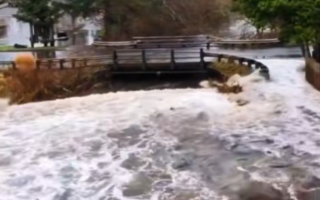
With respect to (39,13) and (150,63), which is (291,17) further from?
(39,13)

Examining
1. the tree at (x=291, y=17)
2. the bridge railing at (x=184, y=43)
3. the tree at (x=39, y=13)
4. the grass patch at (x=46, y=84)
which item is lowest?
the grass patch at (x=46, y=84)

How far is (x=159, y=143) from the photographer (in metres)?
11.8

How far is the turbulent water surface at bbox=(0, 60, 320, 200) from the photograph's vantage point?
9.45 metres

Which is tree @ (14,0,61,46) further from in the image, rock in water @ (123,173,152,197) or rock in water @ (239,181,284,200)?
rock in water @ (239,181,284,200)

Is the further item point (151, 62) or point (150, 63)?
point (151, 62)

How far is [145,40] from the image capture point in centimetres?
2783

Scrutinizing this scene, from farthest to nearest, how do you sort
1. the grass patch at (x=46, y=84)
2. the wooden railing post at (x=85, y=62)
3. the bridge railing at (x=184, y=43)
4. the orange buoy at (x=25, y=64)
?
the bridge railing at (x=184, y=43) < the wooden railing post at (x=85, y=62) < the orange buoy at (x=25, y=64) < the grass patch at (x=46, y=84)

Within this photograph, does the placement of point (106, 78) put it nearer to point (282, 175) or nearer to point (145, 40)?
point (145, 40)

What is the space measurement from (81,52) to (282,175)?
18077 millimetres

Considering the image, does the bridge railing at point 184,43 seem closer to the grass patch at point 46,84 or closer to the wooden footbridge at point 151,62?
the wooden footbridge at point 151,62

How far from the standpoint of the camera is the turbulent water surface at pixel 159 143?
9.45m

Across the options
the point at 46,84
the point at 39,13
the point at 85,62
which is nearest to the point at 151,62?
the point at 85,62

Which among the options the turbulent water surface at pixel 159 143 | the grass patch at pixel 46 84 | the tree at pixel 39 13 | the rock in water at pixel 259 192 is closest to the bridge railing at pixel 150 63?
the grass patch at pixel 46 84

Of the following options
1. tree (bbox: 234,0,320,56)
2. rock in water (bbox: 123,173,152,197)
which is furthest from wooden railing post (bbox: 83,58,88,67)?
rock in water (bbox: 123,173,152,197)
